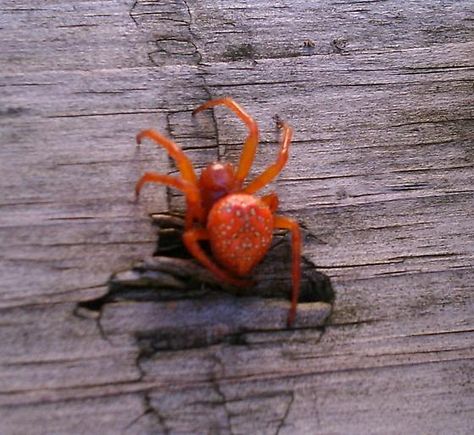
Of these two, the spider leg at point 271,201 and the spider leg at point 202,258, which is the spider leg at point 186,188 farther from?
the spider leg at point 271,201

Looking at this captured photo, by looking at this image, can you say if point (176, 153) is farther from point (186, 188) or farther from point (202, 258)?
point (202, 258)

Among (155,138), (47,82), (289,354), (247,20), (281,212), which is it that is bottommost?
(289,354)

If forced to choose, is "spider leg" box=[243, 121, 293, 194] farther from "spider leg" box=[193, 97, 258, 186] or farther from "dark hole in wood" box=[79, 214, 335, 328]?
"dark hole in wood" box=[79, 214, 335, 328]

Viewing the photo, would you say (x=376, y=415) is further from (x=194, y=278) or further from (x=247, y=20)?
(x=247, y=20)

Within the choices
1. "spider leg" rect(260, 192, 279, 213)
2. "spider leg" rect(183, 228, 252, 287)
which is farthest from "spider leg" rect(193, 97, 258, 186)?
"spider leg" rect(183, 228, 252, 287)

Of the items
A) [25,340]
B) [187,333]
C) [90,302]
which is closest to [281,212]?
[187,333]

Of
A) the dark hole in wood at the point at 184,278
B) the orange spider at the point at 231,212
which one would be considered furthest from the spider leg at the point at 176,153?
the dark hole in wood at the point at 184,278
